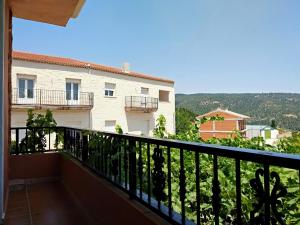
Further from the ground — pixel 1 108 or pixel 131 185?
pixel 1 108

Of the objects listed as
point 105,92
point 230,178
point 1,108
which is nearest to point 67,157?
point 1,108

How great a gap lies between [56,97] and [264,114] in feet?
88.2

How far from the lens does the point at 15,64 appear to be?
14.5 metres

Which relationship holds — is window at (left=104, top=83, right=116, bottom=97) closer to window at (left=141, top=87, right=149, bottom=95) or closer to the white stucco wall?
the white stucco wall

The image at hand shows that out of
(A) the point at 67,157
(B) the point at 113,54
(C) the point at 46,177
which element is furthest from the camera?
(B) the point at 113,54

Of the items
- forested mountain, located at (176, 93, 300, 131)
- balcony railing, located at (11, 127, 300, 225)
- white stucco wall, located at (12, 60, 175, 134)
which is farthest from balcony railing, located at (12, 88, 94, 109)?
forested mountain, located at (176, 93, 300, 131)

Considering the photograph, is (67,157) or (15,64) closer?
(67,157)

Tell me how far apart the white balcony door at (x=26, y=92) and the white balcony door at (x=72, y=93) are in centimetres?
206

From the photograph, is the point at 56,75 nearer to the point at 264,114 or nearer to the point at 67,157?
the point at 67,157

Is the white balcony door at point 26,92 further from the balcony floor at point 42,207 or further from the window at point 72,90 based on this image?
the balcony floor at point 42,207

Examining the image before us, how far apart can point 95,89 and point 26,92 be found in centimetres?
421

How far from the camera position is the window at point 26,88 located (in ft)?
49.2

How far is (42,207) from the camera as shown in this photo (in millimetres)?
3299

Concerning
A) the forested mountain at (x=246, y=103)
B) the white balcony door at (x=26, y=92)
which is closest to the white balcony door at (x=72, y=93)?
the white balcony door at (x=26, y=92)
